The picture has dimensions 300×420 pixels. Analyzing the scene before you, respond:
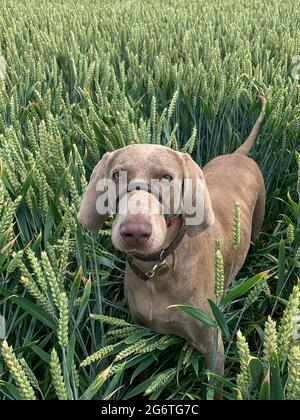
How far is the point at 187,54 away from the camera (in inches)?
104

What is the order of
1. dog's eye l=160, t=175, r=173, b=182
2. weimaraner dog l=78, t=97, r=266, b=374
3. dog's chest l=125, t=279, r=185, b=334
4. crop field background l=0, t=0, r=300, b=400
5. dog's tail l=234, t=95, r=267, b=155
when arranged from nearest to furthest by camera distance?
crop field background l=0, t=0, r=300, b=400 → weimaraner dog l=78, t=97, r=266, b=374 → dog's eye l=160, t=175, r=173, b=182 → dog's chest l=125, t=279, r=185, b=334 → dog's tail l=234, t=95, r=267, b=155

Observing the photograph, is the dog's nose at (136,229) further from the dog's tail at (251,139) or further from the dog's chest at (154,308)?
the dog's tail at (251,139)

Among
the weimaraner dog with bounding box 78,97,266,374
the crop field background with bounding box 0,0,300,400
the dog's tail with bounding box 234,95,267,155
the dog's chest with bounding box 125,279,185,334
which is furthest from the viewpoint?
the dog's tail with bounding box 234,95,267,155

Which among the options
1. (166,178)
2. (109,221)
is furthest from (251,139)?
(166,178)

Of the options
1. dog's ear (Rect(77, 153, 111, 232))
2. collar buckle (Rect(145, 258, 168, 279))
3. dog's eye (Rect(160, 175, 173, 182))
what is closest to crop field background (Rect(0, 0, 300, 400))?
dog's ear (Rect(77, 153, 111, 232))

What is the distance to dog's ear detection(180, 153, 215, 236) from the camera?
119 centimetres

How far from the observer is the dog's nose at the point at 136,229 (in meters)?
0.99

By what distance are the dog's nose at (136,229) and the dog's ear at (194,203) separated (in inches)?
9.0

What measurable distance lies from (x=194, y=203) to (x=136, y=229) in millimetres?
266

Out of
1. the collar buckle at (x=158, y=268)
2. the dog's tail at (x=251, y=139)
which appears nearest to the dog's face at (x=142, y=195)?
the collar buckle at (x=158, y=268)

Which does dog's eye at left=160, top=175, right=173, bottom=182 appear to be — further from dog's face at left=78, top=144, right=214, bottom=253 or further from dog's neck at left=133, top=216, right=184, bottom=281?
dog's neck at left=133, top=216, right=184, bottom=281

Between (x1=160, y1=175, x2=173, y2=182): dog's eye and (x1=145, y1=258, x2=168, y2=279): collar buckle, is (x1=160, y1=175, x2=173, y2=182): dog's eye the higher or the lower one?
the higher one

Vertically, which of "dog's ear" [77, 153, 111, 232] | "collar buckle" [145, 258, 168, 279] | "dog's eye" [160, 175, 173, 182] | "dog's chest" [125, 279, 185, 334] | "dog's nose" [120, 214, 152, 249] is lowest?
"dog's chest" [125, 279, 185, 334]
